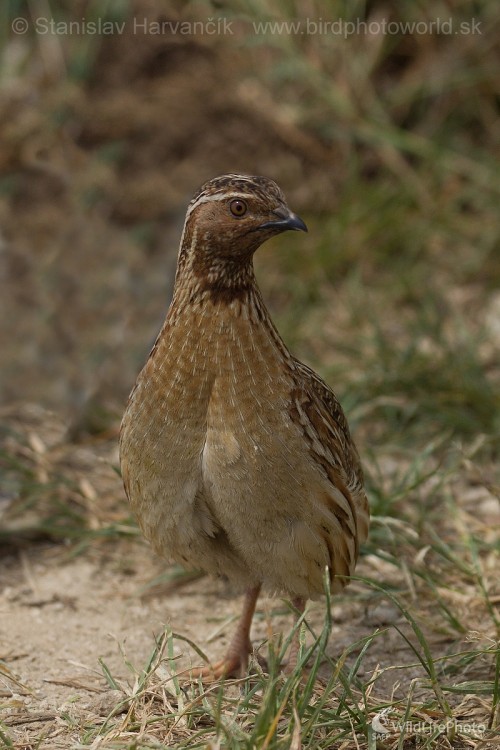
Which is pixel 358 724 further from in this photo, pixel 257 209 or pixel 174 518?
pixel 257 209

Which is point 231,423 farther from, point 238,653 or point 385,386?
point 385,386

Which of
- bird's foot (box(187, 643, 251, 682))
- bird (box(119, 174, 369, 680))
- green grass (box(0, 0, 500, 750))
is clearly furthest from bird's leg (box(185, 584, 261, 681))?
bird (box(119, 174, 369, 680))

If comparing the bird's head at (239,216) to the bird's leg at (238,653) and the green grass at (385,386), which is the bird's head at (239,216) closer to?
the green grass at (385,386)

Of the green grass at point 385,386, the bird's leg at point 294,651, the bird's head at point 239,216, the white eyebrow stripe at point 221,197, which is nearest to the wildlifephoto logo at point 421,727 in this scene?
the green grass at point 385,386

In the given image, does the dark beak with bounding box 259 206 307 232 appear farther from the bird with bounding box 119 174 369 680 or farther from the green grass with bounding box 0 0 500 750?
the green grass with bounding box 0 0 500 750

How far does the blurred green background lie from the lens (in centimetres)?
768

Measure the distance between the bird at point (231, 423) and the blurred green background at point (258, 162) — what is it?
9.93 feet

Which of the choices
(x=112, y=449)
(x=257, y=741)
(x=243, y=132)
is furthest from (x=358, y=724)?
(x=243, y=132)

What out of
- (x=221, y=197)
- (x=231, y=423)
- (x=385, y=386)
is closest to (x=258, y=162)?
(x=385, y=386)

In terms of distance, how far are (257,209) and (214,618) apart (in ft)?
6.82

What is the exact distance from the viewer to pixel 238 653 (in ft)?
15.6

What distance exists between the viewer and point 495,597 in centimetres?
504

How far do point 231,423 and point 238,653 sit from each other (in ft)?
3.94

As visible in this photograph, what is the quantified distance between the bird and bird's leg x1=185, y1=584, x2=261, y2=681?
1.66 feet
